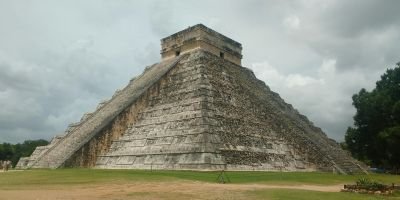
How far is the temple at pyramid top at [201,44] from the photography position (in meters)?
24.2

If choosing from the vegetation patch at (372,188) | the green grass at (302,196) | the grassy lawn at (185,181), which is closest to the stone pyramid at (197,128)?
the grassy lawn at (185,181)

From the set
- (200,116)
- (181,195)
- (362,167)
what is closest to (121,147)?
(200,116)

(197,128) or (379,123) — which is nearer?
(197,128)

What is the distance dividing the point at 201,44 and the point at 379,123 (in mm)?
15151

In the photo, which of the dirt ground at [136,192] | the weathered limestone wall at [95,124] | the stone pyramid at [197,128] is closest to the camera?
the dirt ground at [136,192]

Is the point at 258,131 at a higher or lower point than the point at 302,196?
higher

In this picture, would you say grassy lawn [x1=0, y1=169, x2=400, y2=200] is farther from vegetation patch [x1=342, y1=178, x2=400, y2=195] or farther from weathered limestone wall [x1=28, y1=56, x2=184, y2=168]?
weathered limestone wall [x1=28, y1=56, x2=184, y2=168]

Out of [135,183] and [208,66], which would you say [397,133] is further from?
[135,183]

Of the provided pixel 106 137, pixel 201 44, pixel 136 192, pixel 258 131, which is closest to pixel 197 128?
pixel 258 131

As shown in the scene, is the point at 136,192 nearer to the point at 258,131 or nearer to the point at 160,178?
the point at 160,178

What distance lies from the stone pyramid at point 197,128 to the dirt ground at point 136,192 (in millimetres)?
3860

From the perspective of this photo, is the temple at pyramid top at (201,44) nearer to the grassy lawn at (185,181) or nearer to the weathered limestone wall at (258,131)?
the weathered limestone wall at (258,131)

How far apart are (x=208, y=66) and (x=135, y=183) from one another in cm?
1084

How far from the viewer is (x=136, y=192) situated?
10.4m
